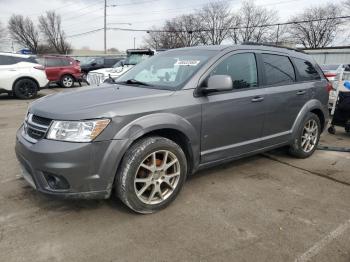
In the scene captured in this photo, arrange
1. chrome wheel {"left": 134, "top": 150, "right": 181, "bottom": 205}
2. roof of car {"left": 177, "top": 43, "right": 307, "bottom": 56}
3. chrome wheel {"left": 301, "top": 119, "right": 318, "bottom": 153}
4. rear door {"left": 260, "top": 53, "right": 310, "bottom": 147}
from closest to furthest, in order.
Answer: chrome wheel {"left": 134, "top": 150, "right": 181, "bottom": 205}
roof of car {"left": 177, "top": 43, "right": 307, "bottom": 56}
rear door {"left": 260, "top": 53, "right": 310, "bottom": 147}
chrome wheel {"left": 301, "top": 119, "right": 318, "bottom": 153}

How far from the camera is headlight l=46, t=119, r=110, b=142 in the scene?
2.74m

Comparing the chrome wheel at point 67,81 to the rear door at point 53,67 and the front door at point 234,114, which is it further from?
the front door at point 234,114

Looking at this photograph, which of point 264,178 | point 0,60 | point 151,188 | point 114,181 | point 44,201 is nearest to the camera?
point 114,181

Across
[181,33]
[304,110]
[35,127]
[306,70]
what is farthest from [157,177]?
[181,33]

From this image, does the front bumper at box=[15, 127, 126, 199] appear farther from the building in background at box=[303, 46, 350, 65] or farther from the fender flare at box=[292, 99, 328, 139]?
the building in background at box=[303, 46, 350, 65]

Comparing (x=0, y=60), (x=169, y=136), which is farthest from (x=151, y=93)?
(x=0, y=60)

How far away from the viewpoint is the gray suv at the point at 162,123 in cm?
278

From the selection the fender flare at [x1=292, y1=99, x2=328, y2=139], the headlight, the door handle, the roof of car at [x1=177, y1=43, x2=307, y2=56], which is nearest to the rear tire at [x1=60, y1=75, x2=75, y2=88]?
the roof of car at [x1=177, y1=43, x2=307, y2=56]

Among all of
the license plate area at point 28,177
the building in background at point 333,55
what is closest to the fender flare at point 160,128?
the license plate area at point 28,177

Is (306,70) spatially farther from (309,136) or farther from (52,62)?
(52,62)

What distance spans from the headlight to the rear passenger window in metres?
3.21

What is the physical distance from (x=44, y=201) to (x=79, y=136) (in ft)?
3.65

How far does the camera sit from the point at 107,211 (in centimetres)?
323

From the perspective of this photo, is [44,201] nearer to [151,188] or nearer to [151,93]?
[151,188]
